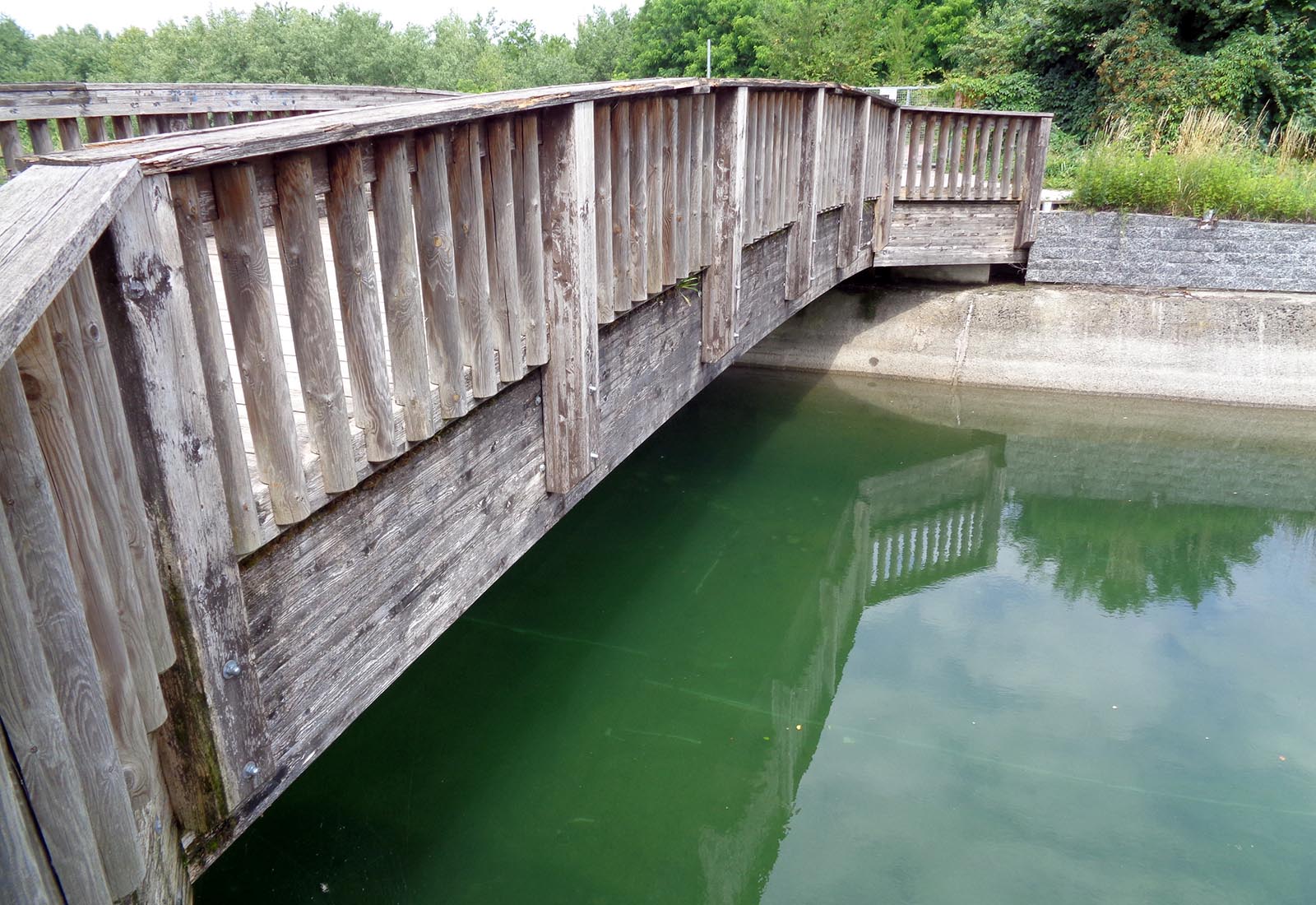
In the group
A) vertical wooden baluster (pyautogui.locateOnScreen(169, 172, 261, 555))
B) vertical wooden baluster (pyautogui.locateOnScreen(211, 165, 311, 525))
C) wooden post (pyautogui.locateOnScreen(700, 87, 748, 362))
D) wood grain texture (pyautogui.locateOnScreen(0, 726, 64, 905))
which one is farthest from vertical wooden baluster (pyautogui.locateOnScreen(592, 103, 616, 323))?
wood grain texture (pyautogui.locateOnScreen(0, 726, 64, 905))

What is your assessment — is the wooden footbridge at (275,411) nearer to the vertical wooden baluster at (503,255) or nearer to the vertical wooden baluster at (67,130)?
the vertical wooden baluster at (503,255)

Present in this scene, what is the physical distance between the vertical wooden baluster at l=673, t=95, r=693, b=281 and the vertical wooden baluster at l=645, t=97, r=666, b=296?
0.51ft

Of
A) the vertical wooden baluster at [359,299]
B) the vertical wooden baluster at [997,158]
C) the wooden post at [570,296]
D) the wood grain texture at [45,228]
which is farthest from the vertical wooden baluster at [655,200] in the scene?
the vertical wooden baluster at [997,158]

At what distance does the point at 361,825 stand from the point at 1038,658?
3.84 meters

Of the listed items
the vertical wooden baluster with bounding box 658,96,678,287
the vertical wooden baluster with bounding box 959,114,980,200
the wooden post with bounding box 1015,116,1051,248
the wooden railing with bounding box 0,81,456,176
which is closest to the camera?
the vertical wooden baluster with bounding box 658,96,678,287

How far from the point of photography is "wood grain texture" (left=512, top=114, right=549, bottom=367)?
2777 mm

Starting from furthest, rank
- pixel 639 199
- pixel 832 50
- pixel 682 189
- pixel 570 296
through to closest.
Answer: pixel 832 50 < pixel 682 189 < pixel 639 199 < pixel 570 296

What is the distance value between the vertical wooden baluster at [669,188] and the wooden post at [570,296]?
2.59 feet

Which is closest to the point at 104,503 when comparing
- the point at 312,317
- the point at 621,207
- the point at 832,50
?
the point at 312,317

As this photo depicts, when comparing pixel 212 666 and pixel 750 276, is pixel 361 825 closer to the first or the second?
pixel 212 666

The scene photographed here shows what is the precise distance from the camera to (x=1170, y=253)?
9.41 metres

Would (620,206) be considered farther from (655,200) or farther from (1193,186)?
(1193,186)

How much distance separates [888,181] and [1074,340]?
9.38ft

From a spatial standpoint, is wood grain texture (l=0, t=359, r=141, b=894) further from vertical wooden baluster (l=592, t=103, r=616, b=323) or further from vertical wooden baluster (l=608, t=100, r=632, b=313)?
vertical wooden baluster (l=608, t=100, r=632, b=313)
